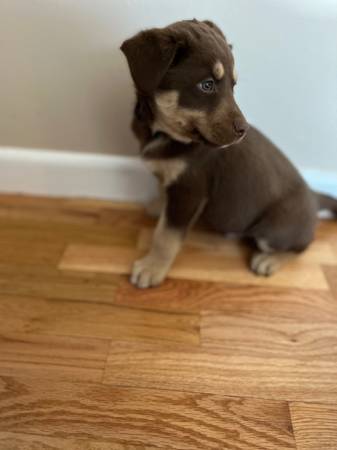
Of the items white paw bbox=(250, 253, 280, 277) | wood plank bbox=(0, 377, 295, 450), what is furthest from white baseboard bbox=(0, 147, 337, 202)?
wood plank bbox=(0, 377, 295, 450)

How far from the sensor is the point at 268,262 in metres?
1.74

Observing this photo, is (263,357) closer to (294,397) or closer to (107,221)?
(294,397)

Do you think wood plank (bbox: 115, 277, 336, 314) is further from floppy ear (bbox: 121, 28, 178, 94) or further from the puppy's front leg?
floppy ear (bbox: 121, 28, 178, 94)

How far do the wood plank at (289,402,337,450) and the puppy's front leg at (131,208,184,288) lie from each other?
0.66 metres

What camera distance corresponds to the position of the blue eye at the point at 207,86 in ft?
4.17

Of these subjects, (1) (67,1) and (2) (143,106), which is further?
(1) (67,1)

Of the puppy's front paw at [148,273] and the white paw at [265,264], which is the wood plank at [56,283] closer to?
the puppy's front paw at [148,273]

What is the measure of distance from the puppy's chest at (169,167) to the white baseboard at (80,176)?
439 millimetres

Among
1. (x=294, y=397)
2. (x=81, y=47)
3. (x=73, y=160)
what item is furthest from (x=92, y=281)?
(x=81, y=47)

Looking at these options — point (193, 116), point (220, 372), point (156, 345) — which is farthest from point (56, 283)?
point (193, 116)

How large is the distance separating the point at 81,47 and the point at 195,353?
1293 millimetres

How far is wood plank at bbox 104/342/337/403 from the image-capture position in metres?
1.28

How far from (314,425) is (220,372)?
30 cm

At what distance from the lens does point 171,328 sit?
1.47m
